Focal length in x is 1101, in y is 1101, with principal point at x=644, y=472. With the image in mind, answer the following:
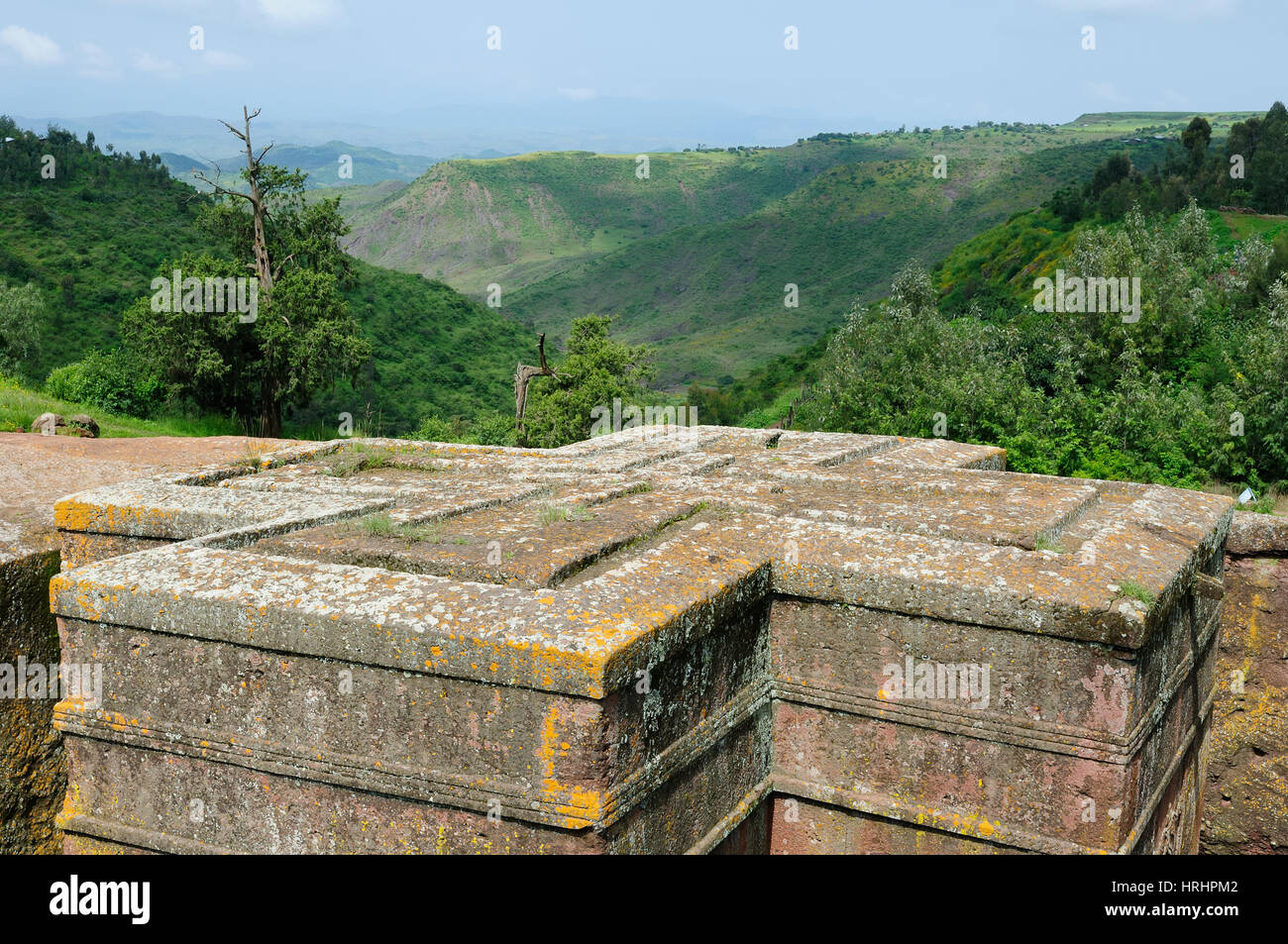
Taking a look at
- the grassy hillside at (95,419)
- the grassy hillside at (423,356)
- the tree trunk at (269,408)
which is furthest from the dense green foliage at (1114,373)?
the grassy hillside at (423,356)

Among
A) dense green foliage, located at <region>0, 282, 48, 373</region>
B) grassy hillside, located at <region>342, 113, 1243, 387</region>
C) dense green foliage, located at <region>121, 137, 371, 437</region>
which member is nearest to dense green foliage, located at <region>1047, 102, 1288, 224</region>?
dense green foliage, located at <region>121, 137, 371, 437</region>

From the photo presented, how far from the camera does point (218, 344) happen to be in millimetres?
26344

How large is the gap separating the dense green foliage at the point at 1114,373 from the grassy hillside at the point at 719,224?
4326 cm

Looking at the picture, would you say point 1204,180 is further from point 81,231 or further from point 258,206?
point 81,231

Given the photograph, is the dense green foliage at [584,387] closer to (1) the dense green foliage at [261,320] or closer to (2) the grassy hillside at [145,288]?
(1) the dense green foliage at [261,320]

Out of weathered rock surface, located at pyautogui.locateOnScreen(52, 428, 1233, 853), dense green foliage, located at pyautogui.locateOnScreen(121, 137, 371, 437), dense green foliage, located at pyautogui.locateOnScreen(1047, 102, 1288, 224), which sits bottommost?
weathered rock surface, located at pyautogui.locateOnScreen(52, 428, 1233, 853)

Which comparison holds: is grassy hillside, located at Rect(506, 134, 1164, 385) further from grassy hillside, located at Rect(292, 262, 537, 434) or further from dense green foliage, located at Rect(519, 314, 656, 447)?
dense green foliage, located at Rect(519, 314, 656, 447)

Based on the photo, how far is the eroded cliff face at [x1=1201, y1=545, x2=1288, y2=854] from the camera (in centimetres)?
683

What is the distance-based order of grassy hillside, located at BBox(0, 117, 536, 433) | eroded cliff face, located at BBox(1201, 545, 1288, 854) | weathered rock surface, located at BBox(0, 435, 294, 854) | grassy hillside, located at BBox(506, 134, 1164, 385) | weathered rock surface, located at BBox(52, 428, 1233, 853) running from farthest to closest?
1. grassy hillside, located at BBox(506, 134, 1164, 385)
2. grassy hillside, located at BBox(0, 117, 536, 433)
3. eroded cliff face, located at BBox(1201, 545, 1288, 854)
4. weathered rock surface, located at BBox(0, 435, 294, 854)
5. weathered rock surface, located at BBox(52, 428, 1233, 853)

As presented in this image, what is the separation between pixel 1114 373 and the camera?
76.1ft

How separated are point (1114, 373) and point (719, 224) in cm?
8814

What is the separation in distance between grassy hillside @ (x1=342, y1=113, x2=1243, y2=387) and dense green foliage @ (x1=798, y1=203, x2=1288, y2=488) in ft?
142

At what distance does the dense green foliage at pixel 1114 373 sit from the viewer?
60.1 ft
